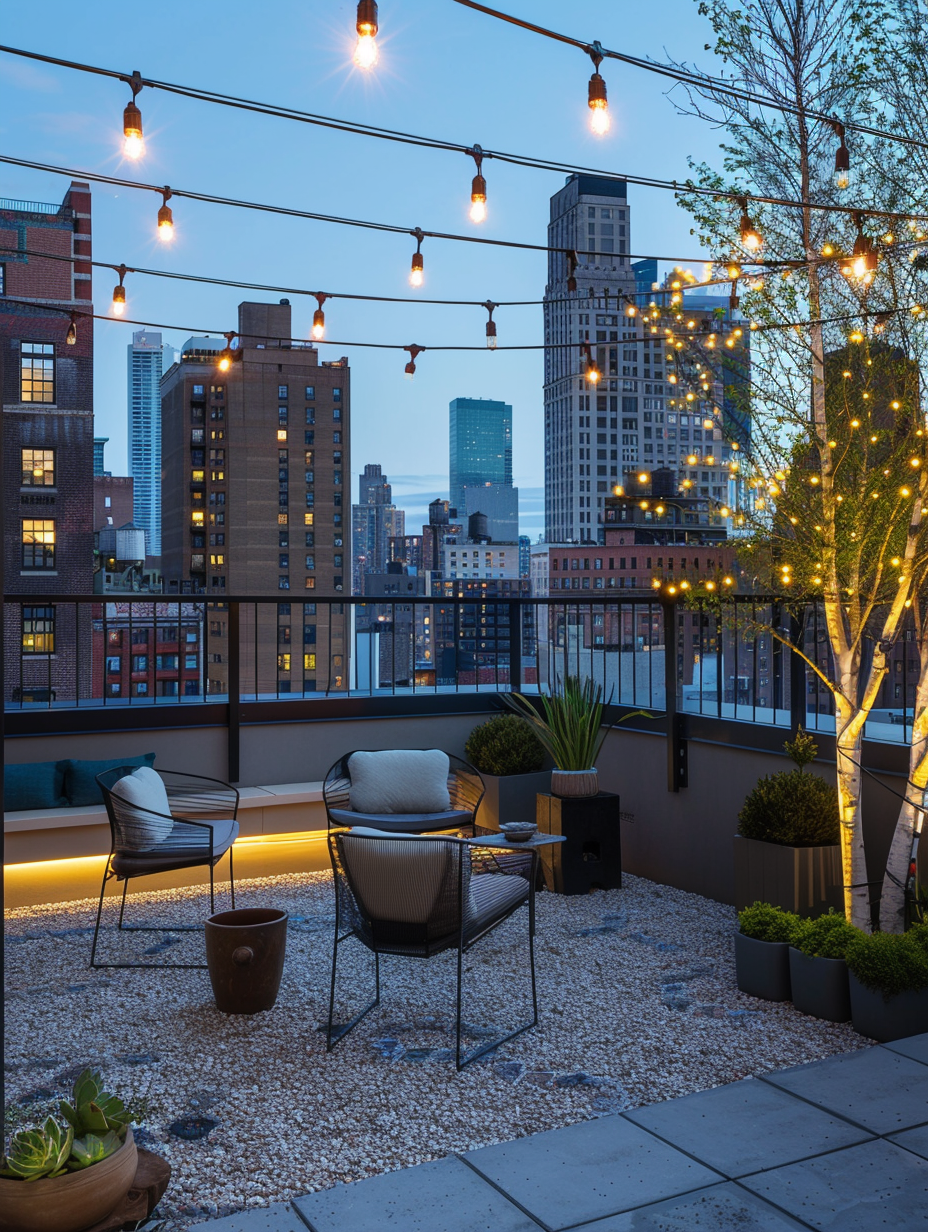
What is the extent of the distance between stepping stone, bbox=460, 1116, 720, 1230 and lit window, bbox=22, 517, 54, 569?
1417 inches

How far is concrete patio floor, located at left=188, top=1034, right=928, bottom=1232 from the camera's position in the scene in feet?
7.57

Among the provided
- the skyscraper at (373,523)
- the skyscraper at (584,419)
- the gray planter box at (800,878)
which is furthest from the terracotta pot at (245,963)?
the skyscraper at (584,419)

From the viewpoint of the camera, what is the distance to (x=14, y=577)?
111 feet

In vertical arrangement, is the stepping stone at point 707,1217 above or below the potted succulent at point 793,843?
below

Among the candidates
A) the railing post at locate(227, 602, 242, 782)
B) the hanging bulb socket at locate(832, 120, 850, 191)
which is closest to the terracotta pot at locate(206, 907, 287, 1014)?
the railing post at locate(227, 602, 242, 782)

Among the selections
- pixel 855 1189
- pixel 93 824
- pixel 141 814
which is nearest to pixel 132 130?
pixel 141 814

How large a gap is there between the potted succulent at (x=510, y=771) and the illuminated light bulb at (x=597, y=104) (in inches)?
155

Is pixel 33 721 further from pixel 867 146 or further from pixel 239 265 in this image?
pixel 239 265

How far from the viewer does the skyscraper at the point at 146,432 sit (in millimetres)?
93438

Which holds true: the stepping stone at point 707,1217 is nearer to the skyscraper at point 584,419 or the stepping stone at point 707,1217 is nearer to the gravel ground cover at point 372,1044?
the gravel ground cover at point 372,1044

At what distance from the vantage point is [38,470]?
118 ft

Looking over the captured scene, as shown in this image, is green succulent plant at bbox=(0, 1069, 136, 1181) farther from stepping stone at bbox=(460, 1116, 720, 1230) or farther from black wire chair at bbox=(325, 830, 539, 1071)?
black wire chair at bbox=(325, 830, 539, 1071)

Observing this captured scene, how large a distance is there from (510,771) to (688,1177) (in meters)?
3.78

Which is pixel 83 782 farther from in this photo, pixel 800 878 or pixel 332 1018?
pixel 800 878
